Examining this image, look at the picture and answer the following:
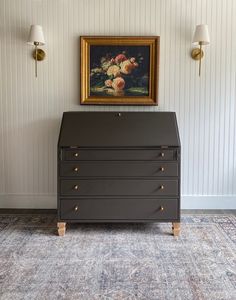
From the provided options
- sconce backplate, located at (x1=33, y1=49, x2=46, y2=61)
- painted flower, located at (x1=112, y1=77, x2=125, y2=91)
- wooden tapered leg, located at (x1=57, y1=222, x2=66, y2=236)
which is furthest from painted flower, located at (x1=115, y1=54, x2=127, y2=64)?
wooden tapered leg, located at (x1=57, y1=222, x2=66, y2=236)

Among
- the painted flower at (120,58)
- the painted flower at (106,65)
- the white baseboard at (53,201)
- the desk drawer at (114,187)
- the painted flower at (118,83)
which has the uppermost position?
the painted flower at (120,58)

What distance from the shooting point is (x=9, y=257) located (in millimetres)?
2502

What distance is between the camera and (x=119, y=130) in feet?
9.87

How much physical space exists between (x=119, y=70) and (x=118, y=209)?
149cm

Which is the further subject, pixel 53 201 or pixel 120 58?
pixel 53 201

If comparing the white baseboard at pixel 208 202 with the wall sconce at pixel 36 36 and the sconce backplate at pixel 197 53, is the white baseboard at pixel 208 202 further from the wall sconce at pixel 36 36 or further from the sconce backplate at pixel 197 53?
the wall sconce at pixel 36 36

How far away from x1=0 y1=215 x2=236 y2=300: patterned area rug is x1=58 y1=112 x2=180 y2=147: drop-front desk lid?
84cm

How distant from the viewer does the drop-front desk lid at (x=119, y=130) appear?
2.91 m

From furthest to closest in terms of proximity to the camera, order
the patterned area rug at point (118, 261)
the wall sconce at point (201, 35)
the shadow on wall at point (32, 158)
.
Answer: the shadow on wall at point (32, 158) < the wall sconce at point (201, 35) < the patterned area rug at point (118, 261)

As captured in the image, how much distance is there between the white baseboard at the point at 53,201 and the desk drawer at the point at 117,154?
3.11 feet

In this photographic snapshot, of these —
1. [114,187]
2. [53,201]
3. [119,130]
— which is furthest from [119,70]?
[53,201]

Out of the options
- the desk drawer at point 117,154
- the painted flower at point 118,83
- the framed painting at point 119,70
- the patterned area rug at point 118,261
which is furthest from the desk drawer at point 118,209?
the painted flower at point 118,83

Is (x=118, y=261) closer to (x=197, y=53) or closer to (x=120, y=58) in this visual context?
(x=120, y=58)

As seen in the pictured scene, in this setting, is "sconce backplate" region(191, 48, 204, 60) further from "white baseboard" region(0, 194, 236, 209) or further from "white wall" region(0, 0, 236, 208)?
"white baseboard" region(0, 194, 236, 209)
